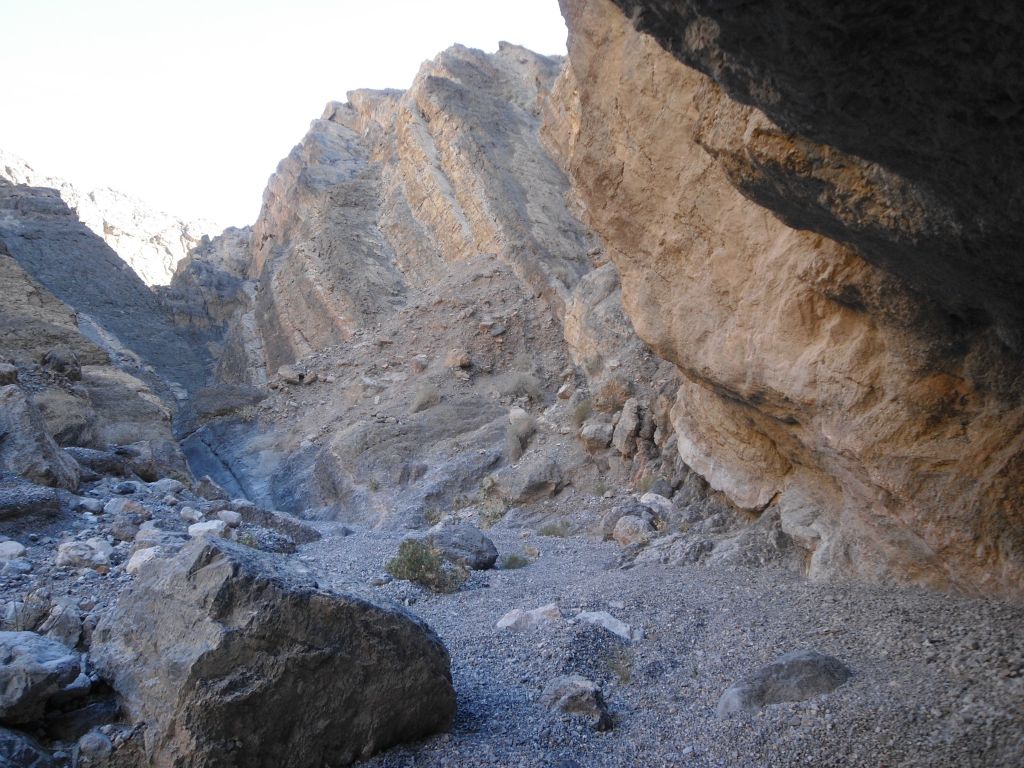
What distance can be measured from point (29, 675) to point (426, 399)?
14.1 metres

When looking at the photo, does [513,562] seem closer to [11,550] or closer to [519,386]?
[11,550]

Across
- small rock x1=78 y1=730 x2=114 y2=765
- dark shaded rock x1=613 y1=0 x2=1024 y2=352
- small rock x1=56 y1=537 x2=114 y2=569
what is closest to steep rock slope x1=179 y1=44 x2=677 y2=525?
small rock x1=56 y1=537 x2=114 y2=569

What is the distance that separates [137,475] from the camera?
35.8ft

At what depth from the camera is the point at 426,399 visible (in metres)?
17.6

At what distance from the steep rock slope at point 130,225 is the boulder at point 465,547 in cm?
3927

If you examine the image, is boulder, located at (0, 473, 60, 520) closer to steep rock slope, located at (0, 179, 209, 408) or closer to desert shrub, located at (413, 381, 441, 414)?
desert shrub, located at (413, 381, 441, 414)

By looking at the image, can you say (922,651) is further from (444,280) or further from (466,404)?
(444,280)

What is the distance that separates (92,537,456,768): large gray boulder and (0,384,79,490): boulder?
469cm

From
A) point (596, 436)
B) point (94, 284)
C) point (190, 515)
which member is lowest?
point (190, 515)

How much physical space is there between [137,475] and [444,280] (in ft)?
42.7

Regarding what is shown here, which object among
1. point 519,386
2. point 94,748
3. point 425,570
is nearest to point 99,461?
point 425,570

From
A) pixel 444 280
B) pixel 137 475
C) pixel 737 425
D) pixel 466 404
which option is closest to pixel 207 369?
pixel 444 280

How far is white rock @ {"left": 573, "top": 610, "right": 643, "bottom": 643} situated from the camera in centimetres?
576

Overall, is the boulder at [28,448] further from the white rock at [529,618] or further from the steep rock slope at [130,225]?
the steep rock slope at [130,225]
